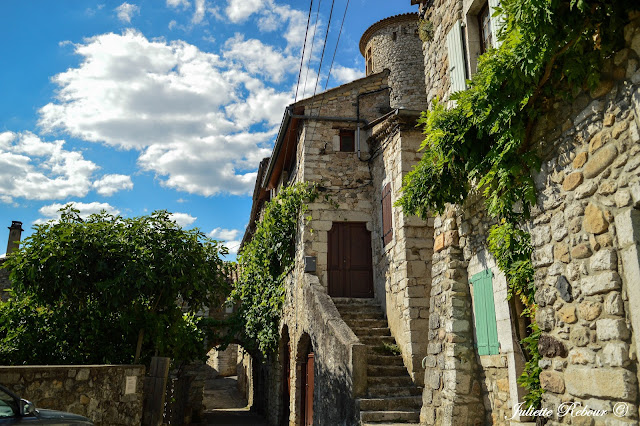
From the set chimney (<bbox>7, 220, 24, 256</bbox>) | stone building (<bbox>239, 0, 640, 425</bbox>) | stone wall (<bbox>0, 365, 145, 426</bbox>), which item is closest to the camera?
stone building (<bbox>239, 0, 640, 425</bbox>)

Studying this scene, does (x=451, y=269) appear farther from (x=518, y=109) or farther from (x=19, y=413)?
(x=19, y=413)

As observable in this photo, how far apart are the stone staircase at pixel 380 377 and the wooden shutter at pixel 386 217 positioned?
4.45ft

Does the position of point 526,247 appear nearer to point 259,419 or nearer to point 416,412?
point 416,412

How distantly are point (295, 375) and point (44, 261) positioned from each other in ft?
16.7

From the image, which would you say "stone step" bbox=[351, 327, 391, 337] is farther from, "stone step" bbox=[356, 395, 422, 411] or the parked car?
the parked car

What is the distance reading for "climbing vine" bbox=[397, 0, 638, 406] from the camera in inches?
123

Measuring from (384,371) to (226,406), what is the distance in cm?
1430

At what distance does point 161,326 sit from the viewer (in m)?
8.39

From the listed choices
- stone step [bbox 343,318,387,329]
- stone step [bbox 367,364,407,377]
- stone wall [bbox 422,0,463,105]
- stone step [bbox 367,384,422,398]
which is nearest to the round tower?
stone step [bbox 343,318,387,329]

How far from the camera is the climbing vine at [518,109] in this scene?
3123mm

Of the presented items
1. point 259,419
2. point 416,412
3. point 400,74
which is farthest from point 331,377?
point 400,74

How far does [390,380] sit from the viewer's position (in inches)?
284

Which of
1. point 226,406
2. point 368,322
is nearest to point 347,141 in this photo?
point 368,322

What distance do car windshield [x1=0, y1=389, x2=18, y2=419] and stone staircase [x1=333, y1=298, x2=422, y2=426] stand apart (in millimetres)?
3930
